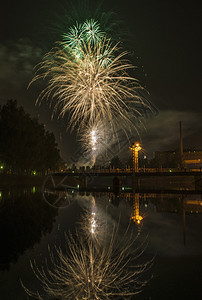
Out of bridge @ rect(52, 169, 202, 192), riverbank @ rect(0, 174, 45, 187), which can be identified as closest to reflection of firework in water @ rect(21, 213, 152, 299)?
bridge @ rect(52, 169, 202, 192)

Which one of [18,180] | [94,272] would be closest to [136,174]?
[18,180]

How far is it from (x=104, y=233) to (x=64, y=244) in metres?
2.29

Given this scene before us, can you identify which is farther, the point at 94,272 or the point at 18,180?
the point at 18,180

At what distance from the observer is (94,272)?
6074mm

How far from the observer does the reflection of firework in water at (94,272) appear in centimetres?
516

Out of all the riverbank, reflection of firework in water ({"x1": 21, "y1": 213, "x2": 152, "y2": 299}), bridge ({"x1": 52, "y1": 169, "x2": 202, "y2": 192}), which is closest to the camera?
reflection of firework in water ({"x1": 21, "y1": 213, "x2": 152, "y2": 299})

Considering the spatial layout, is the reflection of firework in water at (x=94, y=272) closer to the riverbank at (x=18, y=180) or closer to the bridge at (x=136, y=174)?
the bridge at (x=136, y=174)

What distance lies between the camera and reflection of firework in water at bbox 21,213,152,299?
5.16 metres

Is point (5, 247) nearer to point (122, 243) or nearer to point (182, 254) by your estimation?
point (122, 243)

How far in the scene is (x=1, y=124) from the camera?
6303 cm

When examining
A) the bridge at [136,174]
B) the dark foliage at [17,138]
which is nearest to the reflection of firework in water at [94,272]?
the bridge at [136,174]

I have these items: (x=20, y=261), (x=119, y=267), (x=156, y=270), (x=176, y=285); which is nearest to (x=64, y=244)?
(x=20, y=261)

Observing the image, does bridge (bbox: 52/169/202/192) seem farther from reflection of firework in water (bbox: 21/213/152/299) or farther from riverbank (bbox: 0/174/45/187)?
reflection of firework in water (bbox: 21/213/152/299)

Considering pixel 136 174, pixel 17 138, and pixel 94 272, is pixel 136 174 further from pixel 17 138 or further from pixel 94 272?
pixel 94 272
